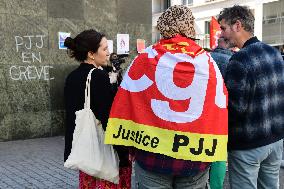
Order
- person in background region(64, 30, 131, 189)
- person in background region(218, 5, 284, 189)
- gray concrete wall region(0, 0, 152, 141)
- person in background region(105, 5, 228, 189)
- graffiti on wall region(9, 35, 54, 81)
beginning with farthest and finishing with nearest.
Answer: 1. graffiti on wall region(9, 35, 54, 81)
2. gray concrete wall region(0, 0, 152, 141)
3. person in background region(64, 30, 131, 189)
4. person in background region(218, 5, 284, 189)
5. person in background region(105, 5, 228, 189)

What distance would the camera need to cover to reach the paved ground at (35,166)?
16.9ft

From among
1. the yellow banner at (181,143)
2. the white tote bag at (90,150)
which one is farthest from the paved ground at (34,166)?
the yellow banner at (181,143)

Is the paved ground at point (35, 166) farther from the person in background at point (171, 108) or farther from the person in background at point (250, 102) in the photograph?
the person in background at point (171, 108)

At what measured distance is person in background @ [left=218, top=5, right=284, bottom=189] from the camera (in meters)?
2.61

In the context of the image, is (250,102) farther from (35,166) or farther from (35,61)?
(35,61)

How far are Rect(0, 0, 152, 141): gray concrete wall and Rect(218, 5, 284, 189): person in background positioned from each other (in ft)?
19.1

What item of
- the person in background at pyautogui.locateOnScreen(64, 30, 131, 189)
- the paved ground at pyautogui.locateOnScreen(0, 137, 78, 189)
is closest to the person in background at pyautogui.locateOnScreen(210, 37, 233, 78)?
the person in background at pyautogui.locateOnScreen(64, 30, 131, 189)

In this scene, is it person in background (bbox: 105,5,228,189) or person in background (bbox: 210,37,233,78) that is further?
person in background (bbox: 210,37,233,78)

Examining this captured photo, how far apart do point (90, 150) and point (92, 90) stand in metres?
0.39

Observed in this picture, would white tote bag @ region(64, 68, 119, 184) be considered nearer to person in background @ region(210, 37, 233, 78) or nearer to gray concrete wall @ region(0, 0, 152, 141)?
person in background @ region(210, 37, 233, 78)

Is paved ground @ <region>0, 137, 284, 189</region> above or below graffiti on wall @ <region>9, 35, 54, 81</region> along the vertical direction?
below

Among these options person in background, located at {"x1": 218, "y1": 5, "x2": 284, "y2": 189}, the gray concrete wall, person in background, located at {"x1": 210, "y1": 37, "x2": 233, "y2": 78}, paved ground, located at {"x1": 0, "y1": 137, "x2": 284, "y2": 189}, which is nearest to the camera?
person in background, located at {"x1": 218, "y1": 5, "x2": 284, "y2": 189}

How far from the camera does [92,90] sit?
2760mm

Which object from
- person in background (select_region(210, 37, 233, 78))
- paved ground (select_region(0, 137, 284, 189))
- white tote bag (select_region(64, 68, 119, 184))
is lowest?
paved ground (select_region(0, 137, 284, 189))
